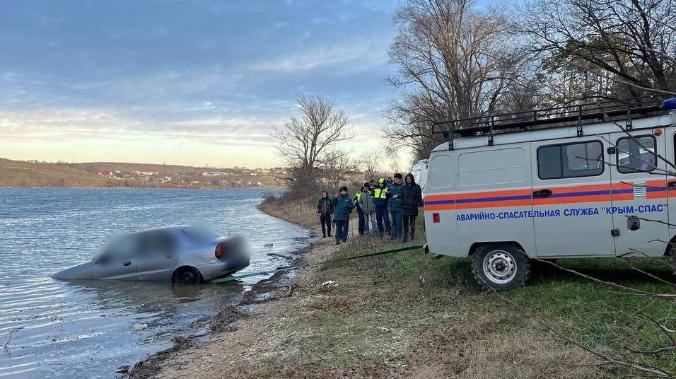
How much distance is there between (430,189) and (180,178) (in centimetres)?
18268

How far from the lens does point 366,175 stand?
216 feet

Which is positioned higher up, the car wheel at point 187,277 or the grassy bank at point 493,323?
the grassy bank at point 493,323

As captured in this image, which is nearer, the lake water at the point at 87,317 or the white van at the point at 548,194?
the white van at the point at 548,194

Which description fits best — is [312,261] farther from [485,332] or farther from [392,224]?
[485,332]

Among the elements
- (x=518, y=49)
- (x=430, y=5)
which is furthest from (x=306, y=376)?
(x=430, y=5)

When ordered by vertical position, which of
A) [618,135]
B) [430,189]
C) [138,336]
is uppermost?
[618,135]

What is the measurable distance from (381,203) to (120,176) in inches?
6962

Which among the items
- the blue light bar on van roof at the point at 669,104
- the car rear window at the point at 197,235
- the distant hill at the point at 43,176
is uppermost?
the distant hill at the point at 43,176

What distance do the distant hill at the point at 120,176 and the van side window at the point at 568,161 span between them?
146208 millimetres

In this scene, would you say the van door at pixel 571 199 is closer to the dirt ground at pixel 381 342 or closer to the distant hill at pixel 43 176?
the dirt ground at pixel 381 342

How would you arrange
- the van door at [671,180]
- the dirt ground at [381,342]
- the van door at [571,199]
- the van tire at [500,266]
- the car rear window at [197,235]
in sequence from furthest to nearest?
the car rear window at [197,235], the van tire at [500,266], the van door at [571,199], the van door at [671,180], the dirt ground at [381,342]

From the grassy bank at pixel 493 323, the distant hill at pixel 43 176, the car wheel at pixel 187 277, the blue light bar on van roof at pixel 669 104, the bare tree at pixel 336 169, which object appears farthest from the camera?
the distant hill at pixel 43 176

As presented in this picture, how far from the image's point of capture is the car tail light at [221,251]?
44.8 ft

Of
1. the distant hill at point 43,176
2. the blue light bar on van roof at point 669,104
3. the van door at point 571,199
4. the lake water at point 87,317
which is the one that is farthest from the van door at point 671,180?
the distant hill at point 43,176
